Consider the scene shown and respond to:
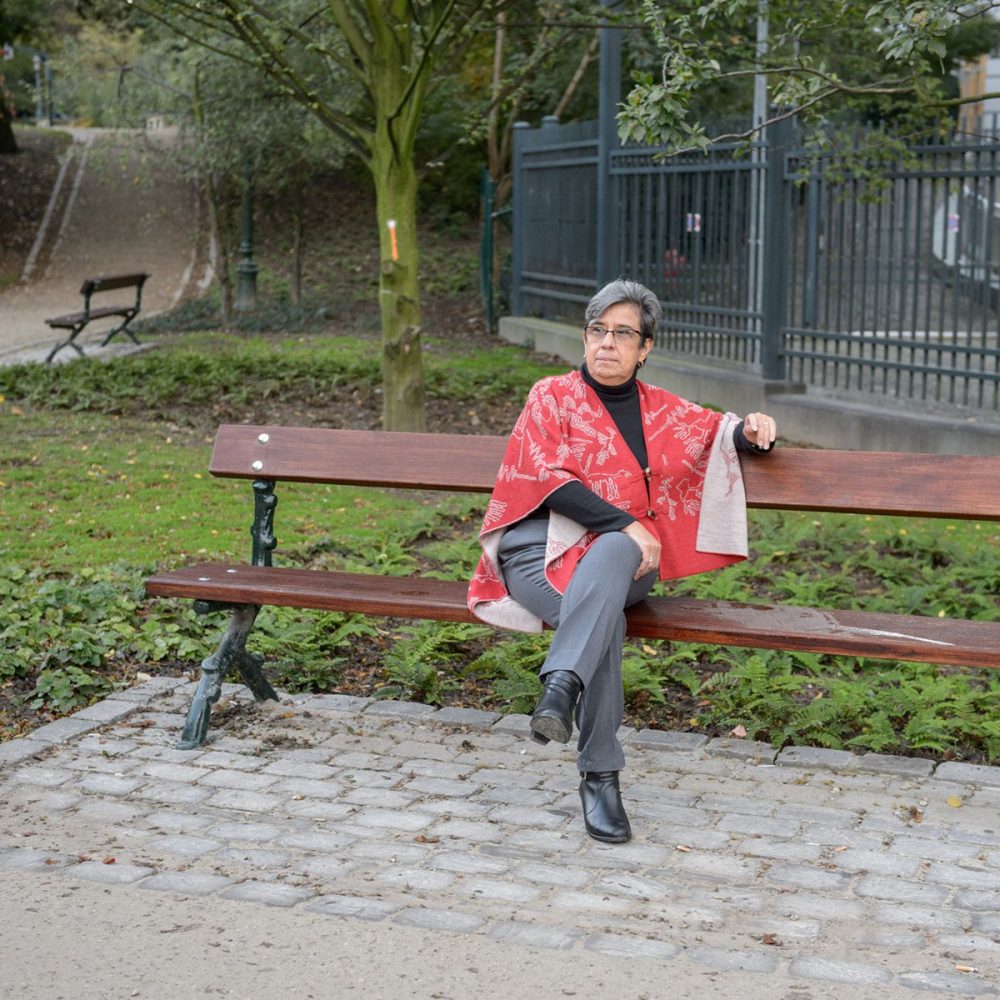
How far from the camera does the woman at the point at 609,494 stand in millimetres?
4531

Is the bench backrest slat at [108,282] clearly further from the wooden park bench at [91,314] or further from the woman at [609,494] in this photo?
the woman at [609,494]

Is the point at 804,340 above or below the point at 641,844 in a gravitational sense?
above

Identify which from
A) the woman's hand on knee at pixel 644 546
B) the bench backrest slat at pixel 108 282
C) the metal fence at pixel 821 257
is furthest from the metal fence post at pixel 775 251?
the woman's hand on knee at pixel 644 546

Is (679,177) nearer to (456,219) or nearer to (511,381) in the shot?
(511,381)

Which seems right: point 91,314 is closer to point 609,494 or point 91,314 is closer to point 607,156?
point 607,156

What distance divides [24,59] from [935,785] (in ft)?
106

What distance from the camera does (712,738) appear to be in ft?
16.9

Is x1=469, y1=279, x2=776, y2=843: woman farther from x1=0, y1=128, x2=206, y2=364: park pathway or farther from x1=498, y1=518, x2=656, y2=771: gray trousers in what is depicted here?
x1=0, y1=128, x2=206, y2=364: park pathway

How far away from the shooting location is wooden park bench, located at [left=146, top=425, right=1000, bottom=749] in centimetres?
461

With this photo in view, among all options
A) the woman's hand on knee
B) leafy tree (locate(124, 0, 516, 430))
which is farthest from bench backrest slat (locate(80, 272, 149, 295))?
the woman's hand on knee

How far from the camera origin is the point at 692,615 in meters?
4.77

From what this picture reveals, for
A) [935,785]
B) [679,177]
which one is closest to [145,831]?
[935,785]

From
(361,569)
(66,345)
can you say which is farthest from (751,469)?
(66,345)

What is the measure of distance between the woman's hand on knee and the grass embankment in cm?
89
